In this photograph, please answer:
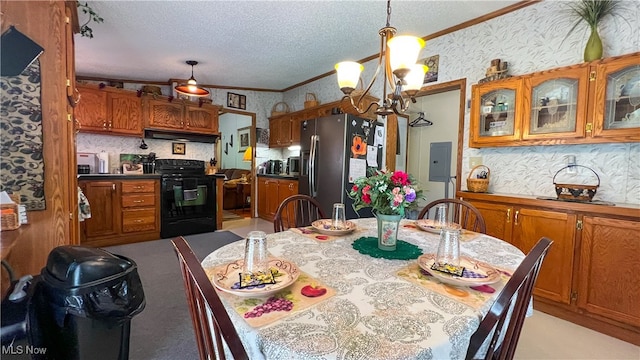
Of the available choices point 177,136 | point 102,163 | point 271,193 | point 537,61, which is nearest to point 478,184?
point 537,61

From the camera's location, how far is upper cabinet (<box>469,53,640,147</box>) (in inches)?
74.7

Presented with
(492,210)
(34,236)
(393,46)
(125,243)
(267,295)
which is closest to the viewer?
(267,295)

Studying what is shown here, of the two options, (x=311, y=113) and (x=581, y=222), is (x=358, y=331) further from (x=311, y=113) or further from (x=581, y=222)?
(x=311, y=113)

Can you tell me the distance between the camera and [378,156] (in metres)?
3.77

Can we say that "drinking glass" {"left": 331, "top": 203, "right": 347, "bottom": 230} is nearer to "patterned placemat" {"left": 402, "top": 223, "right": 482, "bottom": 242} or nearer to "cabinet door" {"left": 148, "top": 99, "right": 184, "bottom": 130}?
"patterned placemat" {"left": 402, "top": 223, "right": 482, "bottom": 242}

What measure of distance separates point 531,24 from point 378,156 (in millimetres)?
2021

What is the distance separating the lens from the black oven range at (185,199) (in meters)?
4.00

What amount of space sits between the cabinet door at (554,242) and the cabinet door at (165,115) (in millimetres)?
4668

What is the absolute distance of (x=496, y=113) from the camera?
101 inches

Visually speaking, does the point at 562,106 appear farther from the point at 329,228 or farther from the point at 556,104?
the point at 329,228

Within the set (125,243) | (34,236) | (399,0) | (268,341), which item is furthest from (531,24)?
(125,243)

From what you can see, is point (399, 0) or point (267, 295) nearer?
point (267, 295)

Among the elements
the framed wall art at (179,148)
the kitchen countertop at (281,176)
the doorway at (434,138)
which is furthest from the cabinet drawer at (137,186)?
the doorway at (434,138)

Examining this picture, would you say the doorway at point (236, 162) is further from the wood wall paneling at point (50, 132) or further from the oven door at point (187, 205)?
the wood wall paneling at point (50, 132)
